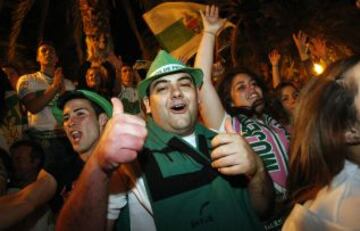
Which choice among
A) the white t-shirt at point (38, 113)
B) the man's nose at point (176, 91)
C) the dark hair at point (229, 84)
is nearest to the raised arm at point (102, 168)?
the man's nose at point (176, 91)

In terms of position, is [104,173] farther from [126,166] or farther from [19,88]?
[19,88]

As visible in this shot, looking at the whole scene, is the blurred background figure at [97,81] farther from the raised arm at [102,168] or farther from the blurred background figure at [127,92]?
the raised arm at [102,168]

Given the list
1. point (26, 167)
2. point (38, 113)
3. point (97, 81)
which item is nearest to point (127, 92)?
point (97, 81)

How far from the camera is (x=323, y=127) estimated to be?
2273 mm

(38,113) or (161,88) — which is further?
(38,113)

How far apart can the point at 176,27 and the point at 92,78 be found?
4.94 feet

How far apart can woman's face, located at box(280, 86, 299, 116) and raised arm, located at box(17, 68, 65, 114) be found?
122 inches

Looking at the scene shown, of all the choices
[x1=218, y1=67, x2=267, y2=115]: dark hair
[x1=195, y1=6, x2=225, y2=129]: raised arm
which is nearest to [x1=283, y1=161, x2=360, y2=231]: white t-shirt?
[x1=195, y1=6, x2=225, y2=129]: raised arm

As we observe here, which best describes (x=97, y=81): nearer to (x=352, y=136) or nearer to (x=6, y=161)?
(x=6, y=161)

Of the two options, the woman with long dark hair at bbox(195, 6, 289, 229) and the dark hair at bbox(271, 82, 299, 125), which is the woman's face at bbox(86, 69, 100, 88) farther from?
the dark hair at bbox(271, 82, 299, 125)

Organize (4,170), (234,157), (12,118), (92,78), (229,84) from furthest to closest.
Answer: (12,118), (92,78), (229,84), (4,170), (234,157)

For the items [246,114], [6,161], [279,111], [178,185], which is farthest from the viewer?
[279,111]

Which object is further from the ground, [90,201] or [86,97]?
[86,97]

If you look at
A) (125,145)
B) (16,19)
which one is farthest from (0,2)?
(125,145)
